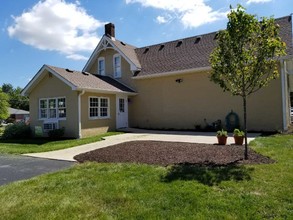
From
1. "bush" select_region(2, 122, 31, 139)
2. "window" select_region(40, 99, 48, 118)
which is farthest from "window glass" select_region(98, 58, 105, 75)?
"bush" select_region(2, 122, 31, 139)

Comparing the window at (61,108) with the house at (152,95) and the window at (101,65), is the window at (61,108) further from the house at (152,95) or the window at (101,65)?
the window at (101,65)

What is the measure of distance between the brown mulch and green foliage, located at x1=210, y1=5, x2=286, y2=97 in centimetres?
204

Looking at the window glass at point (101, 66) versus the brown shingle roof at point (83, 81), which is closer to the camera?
the brown shingle roof at point (83, 81)

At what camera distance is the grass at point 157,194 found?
165 inches

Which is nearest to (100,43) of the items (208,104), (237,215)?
(208,104)

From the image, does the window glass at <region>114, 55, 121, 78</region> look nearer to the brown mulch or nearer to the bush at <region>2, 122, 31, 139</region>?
the bush at <region>2, 122, 31, 139</region>

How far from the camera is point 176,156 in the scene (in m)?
8.32

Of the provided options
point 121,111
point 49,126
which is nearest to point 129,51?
point 121,111

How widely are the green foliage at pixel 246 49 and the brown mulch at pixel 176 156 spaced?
204 cm

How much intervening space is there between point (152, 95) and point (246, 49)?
12143 mm

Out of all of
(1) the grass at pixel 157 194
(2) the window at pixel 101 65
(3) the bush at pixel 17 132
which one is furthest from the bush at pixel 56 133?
(1) the grass at pixel 157 194

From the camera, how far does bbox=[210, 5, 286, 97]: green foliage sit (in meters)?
7.11

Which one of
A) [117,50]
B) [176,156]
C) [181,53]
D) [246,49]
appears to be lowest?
[176,156]

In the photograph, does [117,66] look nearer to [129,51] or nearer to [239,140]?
[129,51]
